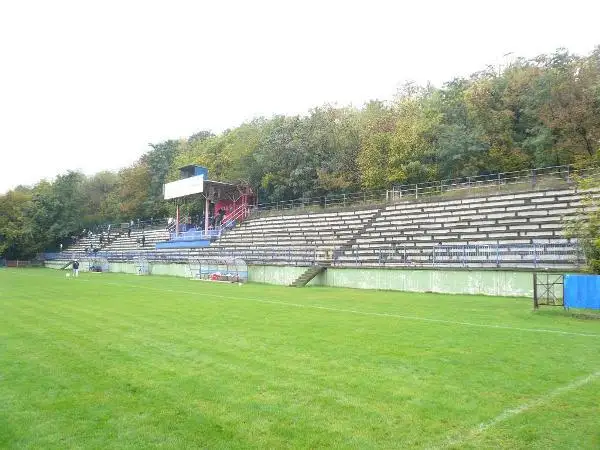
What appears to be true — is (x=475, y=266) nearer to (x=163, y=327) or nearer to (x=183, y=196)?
(x=163, y=327)

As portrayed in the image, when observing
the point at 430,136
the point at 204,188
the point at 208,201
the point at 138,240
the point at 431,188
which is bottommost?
the point at 138,240

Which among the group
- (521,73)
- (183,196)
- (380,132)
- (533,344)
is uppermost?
(521,73)

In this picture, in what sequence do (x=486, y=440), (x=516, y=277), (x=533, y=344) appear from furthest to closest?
1. (x=516, y=277)
2. (x=533, y=344)
3. (x=486, y=440)

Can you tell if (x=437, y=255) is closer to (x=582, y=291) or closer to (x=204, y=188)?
(x=582, y=291)

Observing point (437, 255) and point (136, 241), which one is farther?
point (136, 241)

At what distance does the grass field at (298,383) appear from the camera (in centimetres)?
489

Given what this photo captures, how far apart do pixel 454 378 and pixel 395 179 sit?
31.6 meters

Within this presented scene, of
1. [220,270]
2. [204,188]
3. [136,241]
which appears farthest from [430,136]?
[136,241]

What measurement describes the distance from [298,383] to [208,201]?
4224 centimetres

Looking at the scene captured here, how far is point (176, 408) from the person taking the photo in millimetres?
5660

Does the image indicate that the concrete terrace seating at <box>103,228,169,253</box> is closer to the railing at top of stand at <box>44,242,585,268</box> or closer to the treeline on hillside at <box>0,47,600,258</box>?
the treeline on hillside at <box>0,47,600,258</box>

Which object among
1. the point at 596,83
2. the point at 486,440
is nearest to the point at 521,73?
the point at 596,83

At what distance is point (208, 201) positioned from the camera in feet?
157

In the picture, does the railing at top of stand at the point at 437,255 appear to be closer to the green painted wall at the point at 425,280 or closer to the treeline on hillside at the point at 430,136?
the green painted wall at the point at 425,280
